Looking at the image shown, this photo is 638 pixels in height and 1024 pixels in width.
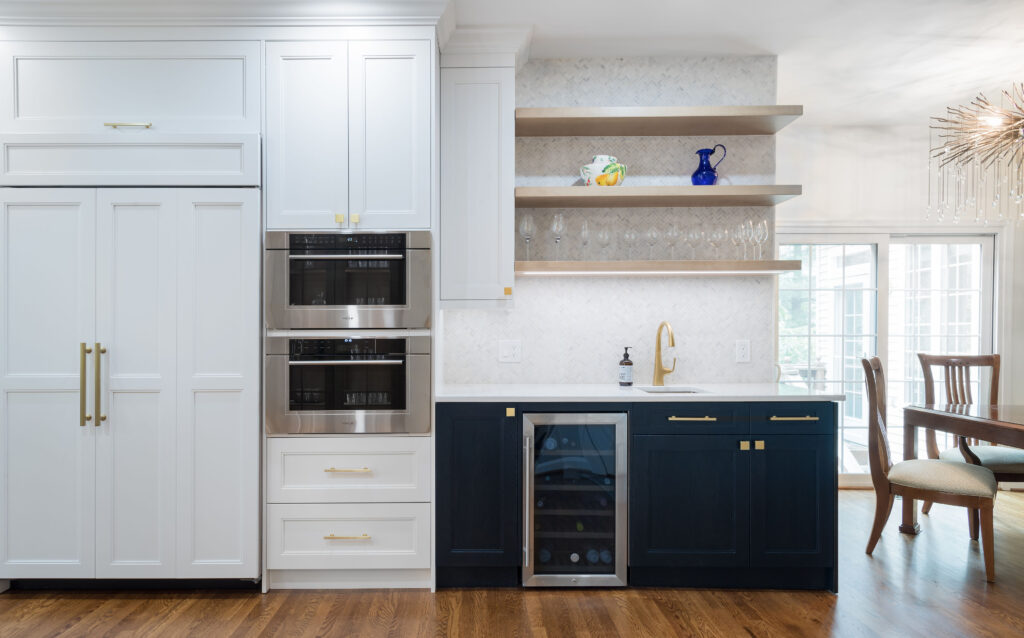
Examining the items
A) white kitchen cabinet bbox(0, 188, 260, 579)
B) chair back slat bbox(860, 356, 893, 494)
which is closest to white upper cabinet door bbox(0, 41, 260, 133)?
white kitchen cabinet bbox(0, 188, 260, 579)

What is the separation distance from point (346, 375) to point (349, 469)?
40 centimetres

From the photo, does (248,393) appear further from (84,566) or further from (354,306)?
(84,566)

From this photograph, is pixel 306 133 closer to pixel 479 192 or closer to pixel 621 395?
pixel 479 192

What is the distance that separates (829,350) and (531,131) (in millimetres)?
2691

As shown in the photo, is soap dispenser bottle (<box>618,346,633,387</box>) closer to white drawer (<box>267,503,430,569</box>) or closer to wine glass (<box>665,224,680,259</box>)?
wine glass (<box>665,224,680,259</box>)

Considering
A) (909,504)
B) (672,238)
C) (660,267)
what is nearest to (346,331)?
(660,267)

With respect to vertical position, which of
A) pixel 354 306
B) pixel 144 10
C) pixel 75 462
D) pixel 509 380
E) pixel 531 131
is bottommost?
pixel 75 462

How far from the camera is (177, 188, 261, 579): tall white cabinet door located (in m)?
2.64

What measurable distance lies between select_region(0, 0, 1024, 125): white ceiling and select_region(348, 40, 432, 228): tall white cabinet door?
188 millimetres

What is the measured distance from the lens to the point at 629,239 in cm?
330

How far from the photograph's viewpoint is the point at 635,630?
237 cm

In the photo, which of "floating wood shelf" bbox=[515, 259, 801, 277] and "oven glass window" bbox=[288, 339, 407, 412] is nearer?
"oven glass window" bbox=[288, 339, 407, 412]

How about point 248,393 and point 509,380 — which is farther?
point 509,380

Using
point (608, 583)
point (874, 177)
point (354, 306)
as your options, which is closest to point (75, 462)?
point (354, 306)
